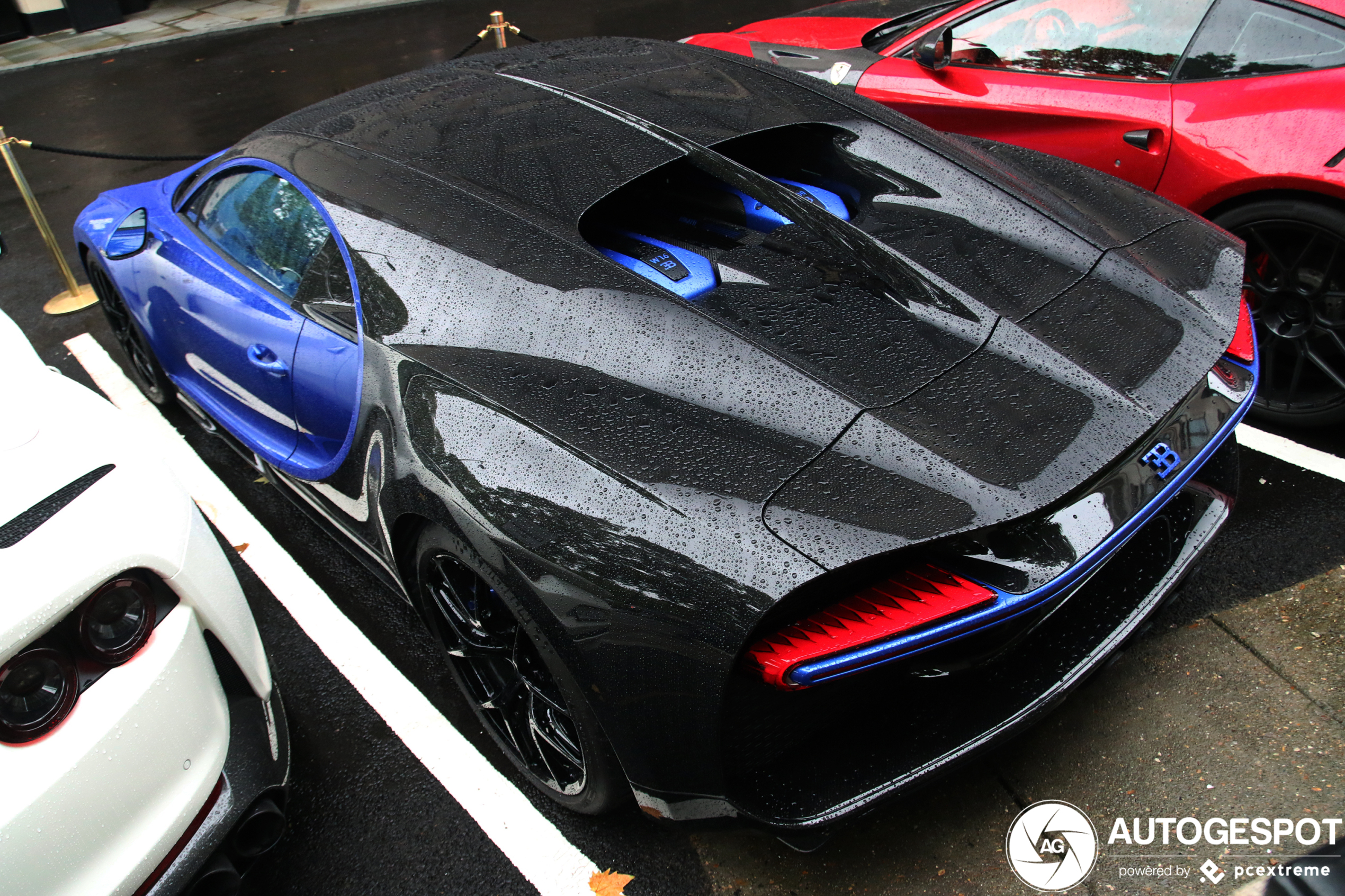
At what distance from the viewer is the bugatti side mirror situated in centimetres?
365

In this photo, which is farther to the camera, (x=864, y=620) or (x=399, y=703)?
(x=399, y=703)

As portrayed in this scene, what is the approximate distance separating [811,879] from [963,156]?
1.96 meters

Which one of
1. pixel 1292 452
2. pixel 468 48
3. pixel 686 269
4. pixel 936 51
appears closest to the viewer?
pixel 686 269

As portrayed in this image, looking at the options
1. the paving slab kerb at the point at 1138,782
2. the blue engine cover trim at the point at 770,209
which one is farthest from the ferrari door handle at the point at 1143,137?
the paving slab kerb at the point at 1138,782

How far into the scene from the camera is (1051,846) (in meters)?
2.09

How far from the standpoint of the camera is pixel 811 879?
2.10 m

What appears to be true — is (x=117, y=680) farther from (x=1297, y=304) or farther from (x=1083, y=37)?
(x=1083, y=37)

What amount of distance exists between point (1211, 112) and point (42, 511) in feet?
11.4

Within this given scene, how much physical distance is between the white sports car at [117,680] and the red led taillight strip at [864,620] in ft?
3.48

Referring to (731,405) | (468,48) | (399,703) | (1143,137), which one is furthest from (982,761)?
(468,48)

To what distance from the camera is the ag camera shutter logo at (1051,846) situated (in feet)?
6.68

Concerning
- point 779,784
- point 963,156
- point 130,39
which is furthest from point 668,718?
point 130,39

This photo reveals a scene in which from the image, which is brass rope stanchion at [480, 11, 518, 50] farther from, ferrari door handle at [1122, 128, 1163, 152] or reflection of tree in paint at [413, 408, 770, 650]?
reflection of tree in paint at [413, 408, 770, 650]

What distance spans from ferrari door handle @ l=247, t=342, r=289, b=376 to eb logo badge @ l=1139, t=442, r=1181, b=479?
221 cm
